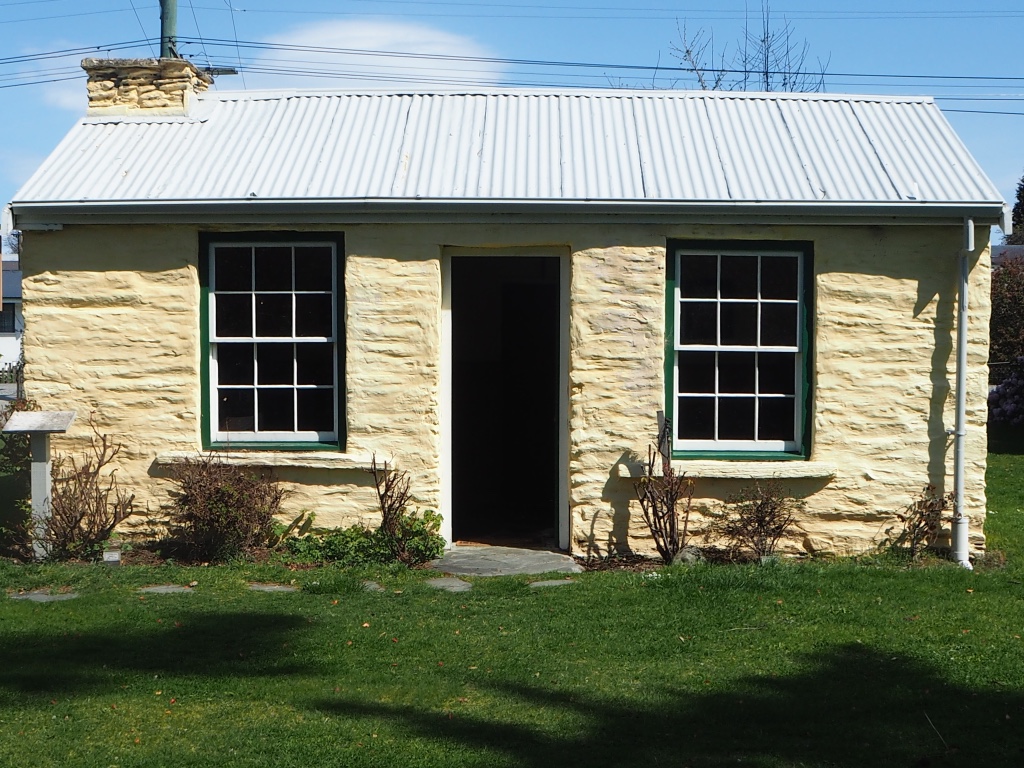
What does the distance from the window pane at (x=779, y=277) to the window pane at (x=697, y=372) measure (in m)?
0.69

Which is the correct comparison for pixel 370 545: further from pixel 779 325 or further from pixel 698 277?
pixel 779 325

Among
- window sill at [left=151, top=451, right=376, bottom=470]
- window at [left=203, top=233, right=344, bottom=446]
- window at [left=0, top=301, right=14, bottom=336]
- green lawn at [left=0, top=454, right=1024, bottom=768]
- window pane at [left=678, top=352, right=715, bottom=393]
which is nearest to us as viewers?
green lawn at [left=0, top=454, right=1024, bottom=768]

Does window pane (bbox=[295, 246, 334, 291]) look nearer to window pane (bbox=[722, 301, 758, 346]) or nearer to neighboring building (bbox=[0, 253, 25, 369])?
window pane (bbox=[722, 301, 758, 346])

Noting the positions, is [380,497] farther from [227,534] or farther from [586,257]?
[586,257]

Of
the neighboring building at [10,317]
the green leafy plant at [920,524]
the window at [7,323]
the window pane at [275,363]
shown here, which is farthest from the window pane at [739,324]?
the window at [7,323]

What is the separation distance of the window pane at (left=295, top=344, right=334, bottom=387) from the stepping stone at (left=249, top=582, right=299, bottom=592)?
1.86 meters

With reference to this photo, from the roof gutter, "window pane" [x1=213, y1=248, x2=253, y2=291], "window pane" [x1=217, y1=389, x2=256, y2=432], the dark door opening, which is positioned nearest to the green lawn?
"window pane" [x1=217, y1=389, x2=256, y2=432]

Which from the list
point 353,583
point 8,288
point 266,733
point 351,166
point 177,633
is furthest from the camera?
point 8,288

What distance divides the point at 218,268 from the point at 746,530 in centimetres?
476

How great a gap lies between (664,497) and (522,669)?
3.03 metres

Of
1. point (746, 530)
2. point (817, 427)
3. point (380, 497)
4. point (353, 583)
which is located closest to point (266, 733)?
point (353, 583)

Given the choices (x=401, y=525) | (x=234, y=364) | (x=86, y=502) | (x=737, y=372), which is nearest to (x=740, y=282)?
(x=737, y=372)

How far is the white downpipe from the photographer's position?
897 cm

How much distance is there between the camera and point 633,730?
5.31 meters
